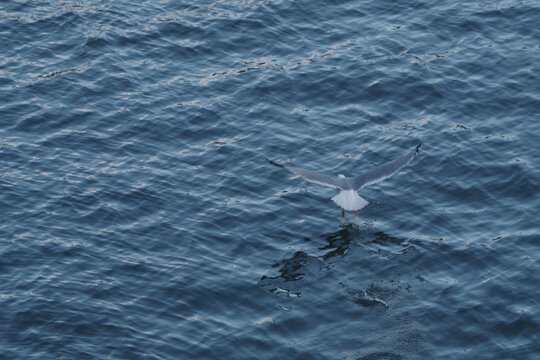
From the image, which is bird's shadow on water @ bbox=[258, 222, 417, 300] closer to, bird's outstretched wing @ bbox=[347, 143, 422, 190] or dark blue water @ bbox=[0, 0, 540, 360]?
dark blue water @ bbox=[0, 0, 540, 360]

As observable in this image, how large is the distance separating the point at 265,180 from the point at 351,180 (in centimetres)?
390

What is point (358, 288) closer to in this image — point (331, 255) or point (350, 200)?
point (331, 255)

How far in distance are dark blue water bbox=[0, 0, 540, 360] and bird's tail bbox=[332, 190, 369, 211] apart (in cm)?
128

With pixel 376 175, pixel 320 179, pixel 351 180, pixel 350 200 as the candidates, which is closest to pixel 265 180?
pixel 320 179

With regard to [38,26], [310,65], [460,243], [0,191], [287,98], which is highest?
[38,26]

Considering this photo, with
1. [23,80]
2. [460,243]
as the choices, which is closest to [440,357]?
[460,243]

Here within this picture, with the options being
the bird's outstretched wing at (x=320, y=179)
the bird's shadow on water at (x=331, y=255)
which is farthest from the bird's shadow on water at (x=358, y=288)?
the bird's outstretched wing at (x=320, y=179)

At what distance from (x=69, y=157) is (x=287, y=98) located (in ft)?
30.2

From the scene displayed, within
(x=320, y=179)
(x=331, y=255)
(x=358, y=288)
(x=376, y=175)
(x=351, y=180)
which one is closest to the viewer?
(x=358, y=288)

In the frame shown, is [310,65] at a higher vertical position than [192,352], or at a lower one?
higher

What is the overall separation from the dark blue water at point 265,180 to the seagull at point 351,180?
1363mm

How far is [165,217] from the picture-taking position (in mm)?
30375

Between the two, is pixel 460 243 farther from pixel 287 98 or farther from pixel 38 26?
pixel 38 26

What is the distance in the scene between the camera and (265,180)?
32.5 m
